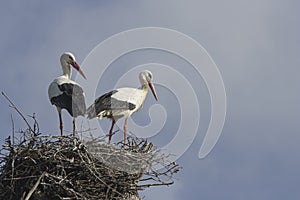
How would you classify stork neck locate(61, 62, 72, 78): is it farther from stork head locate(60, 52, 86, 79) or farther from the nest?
the nest

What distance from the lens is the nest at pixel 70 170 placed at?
708 centimetres

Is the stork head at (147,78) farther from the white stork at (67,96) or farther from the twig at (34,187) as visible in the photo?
the twig at (34,187)

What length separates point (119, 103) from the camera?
9016 mm

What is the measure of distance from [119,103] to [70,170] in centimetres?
195

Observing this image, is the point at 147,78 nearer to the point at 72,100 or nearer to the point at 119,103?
the point at 119,103

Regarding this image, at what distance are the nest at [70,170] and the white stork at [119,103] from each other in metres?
1.19

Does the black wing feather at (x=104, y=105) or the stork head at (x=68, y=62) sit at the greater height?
the stork head at (x=68, y=62)

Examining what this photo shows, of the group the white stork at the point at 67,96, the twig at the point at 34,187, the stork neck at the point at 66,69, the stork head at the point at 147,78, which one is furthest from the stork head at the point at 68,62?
the twig at the point at 34,187

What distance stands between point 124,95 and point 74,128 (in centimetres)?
81

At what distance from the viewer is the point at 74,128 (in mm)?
8695

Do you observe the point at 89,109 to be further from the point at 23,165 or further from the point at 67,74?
the point at 23,165

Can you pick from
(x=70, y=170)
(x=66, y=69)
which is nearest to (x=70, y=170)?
(x=70, y=170)

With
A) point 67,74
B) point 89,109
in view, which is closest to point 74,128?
point 89,109

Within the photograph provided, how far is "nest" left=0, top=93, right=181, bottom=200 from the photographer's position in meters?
7.08
